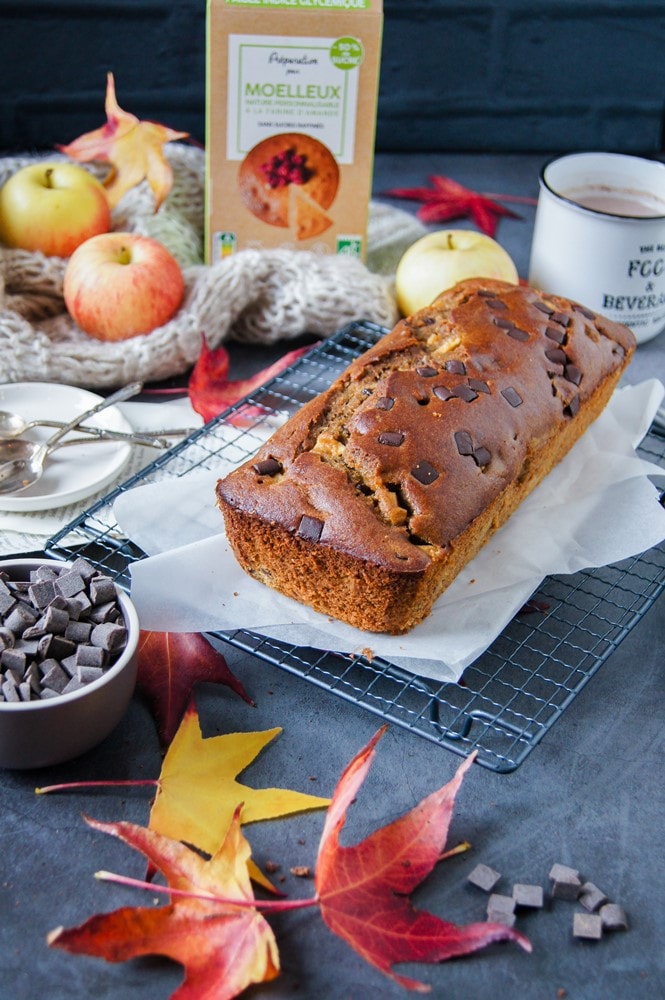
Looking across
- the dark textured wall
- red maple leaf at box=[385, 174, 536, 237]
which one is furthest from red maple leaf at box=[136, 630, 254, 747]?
the dark textured wall

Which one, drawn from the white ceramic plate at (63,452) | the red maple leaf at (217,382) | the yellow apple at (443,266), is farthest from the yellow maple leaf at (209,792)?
the yellow apple at (443,266)

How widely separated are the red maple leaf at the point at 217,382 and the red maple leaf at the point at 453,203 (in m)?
0.80

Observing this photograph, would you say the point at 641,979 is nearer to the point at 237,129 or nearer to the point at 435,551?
the point at 435,551

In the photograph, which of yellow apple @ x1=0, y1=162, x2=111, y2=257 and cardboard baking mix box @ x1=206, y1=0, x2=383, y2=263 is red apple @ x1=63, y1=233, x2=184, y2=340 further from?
cardboard baking mix box @ x1=206, y1=0, x2=383, y2=263

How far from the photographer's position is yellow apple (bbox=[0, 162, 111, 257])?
231 cm

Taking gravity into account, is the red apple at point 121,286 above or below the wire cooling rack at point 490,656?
above

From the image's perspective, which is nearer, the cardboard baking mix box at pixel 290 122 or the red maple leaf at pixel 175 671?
the red maple leaf at pixel 175 671

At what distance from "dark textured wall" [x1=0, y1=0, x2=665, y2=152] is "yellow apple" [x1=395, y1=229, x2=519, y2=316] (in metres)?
0.83

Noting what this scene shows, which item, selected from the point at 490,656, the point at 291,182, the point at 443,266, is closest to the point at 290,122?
the point at 291,182

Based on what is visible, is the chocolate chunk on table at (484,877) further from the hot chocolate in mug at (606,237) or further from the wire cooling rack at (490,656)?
the hot chocolate in mug at (606,237)

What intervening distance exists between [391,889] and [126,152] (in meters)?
1.88

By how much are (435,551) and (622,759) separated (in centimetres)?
37

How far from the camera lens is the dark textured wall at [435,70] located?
2.77 m

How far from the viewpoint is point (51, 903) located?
4.07 ft
